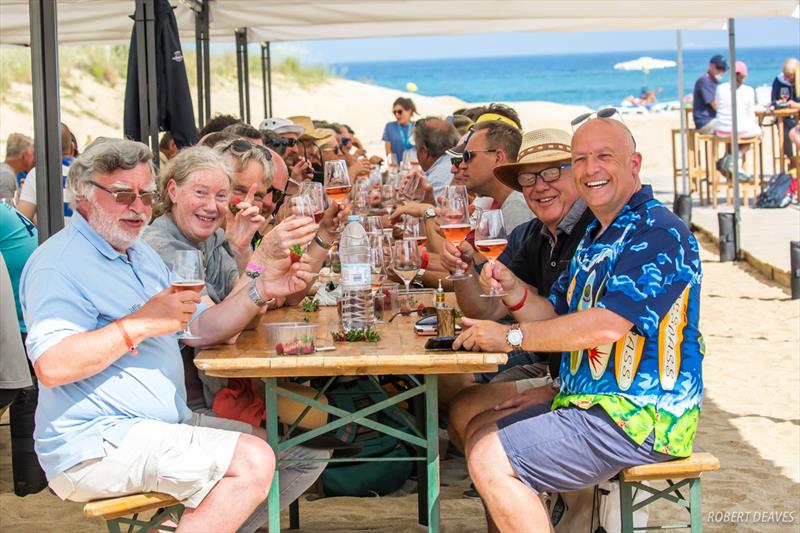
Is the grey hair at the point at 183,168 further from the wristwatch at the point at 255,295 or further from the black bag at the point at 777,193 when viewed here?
the black bag at the point at 777,193

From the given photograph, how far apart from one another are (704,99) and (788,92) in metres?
1.12

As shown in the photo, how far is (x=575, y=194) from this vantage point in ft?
13.0

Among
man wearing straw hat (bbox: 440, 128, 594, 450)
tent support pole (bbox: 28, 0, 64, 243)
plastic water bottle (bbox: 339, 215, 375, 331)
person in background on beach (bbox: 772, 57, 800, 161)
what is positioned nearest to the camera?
plastic water bottle (bbox: 339, 215, 375, 331)

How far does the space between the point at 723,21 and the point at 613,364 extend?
9.15 metres

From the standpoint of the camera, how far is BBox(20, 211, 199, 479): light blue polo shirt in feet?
9.62

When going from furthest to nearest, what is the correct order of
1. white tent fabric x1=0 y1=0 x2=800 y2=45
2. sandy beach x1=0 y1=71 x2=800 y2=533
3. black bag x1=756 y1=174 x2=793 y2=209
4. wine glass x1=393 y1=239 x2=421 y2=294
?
1. black bag x1=756 y1=174 x2=793 y2=209
2. white tent fabric x1=0 y1=0 x2=800 y2=45
3. sandy beach x1=0 y1=71 x2=800 y2=533
4. wine glass x1=393 y1=239 x2=421 y2=294

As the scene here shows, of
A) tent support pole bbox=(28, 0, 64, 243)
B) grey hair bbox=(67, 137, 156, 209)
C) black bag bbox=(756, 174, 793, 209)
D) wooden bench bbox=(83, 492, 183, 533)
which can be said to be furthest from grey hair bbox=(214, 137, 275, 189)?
black bag bbox=(756, 174, 793, 209)

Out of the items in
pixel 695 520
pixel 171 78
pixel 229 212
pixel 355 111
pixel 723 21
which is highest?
pixel 355 111

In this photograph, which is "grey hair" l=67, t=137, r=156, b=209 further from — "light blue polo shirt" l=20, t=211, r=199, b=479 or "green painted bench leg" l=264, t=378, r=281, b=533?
"green painted bench leg" l=264, t=378, r=281, b=533

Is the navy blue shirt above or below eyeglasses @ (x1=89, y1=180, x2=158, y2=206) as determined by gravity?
above

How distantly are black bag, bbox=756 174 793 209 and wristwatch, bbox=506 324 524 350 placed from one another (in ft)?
40.3

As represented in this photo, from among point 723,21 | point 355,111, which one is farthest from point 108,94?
point 723,21

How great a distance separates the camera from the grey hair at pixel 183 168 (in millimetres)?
3896

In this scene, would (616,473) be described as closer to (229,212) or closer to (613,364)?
(613,364)
